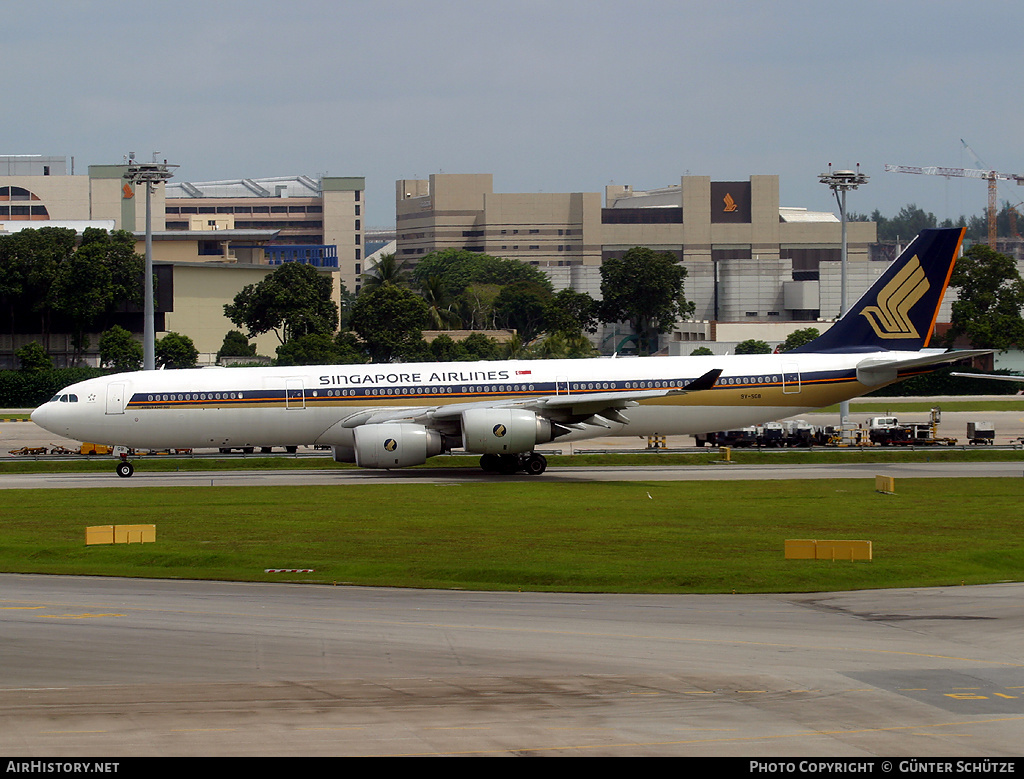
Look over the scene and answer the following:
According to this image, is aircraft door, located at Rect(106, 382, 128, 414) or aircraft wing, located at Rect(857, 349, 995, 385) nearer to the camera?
aircraft door, located at Rect(106, 382, 128, 414)

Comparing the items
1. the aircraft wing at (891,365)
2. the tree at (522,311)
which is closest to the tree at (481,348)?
the tree at (522,311)

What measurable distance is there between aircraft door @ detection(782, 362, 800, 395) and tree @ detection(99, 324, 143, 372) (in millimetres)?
66274

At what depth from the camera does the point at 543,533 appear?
30.4m

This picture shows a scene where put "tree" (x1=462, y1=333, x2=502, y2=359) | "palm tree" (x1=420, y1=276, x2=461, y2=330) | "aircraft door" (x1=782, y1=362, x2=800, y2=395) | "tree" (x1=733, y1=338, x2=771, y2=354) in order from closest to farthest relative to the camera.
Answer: "aircraft door" (x1=782, y1=362, x2=800, y2=395)
"tree" (x1=733, y1=338, x2=771, y2=354)
"tree" (x1=462, y1=333, x2=502, y2=359)
"palm tree" (x1=420, y1=276, x2=461, y2=330)

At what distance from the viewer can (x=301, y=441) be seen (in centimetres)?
4784

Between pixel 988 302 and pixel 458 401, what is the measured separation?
281 feet

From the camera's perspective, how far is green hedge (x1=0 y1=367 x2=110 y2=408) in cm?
9557

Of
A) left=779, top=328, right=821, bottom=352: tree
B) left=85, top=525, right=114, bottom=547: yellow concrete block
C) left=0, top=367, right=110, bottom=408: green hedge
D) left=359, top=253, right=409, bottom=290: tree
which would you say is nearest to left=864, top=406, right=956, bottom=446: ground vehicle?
left=85, top=525, right=114, bottom=547: yellow concrete block

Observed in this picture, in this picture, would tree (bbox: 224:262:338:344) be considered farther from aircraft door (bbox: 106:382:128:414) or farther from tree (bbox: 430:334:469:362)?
aircraft door (bbox: 106:382:128:414)

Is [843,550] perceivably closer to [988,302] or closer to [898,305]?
[898,305]

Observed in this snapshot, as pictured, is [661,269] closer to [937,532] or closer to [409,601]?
[937,532]

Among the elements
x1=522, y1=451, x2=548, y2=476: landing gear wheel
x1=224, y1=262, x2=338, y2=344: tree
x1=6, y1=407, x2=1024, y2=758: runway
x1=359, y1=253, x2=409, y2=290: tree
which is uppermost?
x1=359, y1=253, x2=409, y2=290: tree

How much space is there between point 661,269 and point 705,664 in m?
126

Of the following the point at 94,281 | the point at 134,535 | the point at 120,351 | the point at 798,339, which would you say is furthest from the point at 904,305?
the point at 94,281
